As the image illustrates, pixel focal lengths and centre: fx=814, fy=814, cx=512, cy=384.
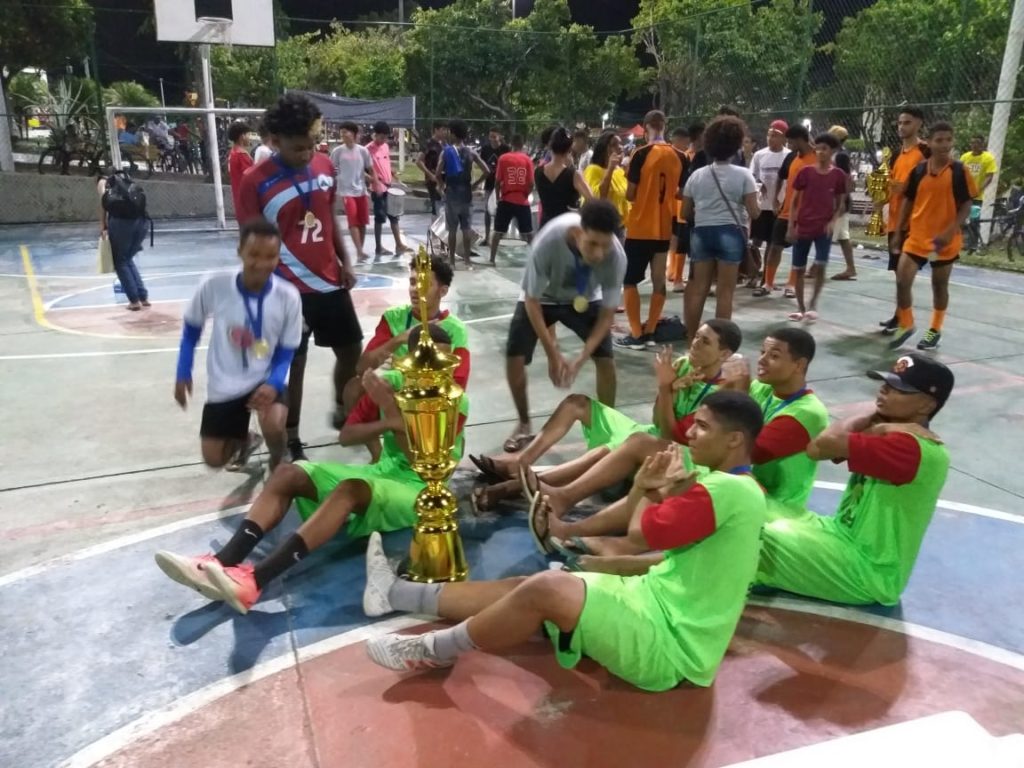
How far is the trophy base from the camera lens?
3068 mm

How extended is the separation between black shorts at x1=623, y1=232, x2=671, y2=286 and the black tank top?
1.00 metres

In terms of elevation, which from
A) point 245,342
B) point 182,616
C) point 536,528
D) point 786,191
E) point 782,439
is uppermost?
point 786,191

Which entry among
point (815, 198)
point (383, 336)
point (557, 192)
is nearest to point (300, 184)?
point (383, 336)

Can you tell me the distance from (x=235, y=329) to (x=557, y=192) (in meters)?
4.81

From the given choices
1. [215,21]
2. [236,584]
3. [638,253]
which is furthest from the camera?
[215,21]

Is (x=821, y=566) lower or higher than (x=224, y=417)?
lower

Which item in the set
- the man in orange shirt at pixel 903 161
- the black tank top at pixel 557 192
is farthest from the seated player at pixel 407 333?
the man in orange shirt at pixel 903 161

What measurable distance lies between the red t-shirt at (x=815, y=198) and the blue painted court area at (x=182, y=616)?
15.4 ft

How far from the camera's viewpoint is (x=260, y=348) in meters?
3.89

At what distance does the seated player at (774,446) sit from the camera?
133 inches

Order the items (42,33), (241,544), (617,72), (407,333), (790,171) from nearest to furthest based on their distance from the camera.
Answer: (241,544) < (407,333) < (790,171) < (42,33) < (617,72)

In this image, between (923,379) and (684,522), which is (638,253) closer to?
(923,379)

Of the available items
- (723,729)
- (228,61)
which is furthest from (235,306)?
(228,61)

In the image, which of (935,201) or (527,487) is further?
(935,201)
